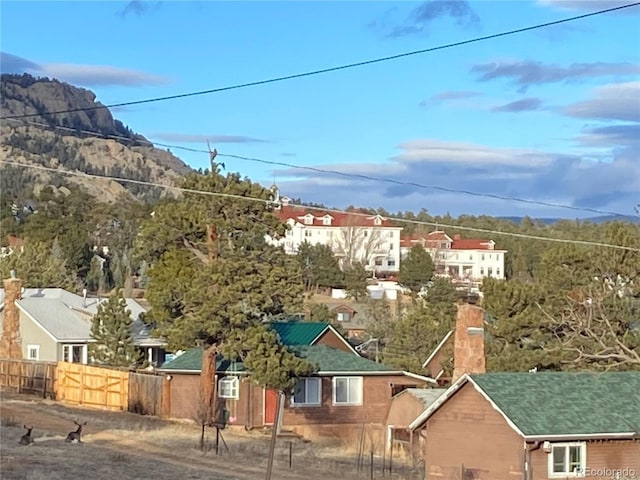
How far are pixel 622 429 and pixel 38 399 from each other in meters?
26.6

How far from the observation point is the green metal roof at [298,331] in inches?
1869

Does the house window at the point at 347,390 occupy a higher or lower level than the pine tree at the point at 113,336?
lower

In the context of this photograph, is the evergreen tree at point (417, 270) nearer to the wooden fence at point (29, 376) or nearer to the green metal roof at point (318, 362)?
the wooden fence at point (29, 376)

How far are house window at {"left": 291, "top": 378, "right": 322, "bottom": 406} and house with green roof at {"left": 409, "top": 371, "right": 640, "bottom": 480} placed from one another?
1163 cm

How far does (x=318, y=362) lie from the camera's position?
44344 millimetres

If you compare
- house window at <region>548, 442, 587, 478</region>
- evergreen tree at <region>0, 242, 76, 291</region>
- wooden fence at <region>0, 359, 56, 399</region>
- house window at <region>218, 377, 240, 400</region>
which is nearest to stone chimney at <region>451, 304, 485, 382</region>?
house window at <region>218, 377, 240, 400</region>

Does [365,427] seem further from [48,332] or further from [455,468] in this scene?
[48,332]

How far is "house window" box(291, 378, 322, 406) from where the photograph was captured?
44.2m

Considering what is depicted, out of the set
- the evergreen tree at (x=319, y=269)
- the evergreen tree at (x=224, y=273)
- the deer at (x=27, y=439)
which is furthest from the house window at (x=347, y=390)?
the evergreen tree at (x=319, y=269)

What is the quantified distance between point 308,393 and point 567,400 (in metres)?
14.8

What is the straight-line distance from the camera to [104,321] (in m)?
51.6

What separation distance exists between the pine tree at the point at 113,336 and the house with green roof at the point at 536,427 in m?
22.0

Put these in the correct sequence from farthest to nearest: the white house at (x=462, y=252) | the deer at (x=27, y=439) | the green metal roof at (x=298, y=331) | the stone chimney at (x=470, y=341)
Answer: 1. the white house at (x=462, y=252)
2. the green metal roof at (x=298, y=331)
3. the stone chimney at (x=470, y=341)
4. the deer at (x=27, y=439)

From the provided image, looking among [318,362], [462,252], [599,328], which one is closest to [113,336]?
[318,362]
